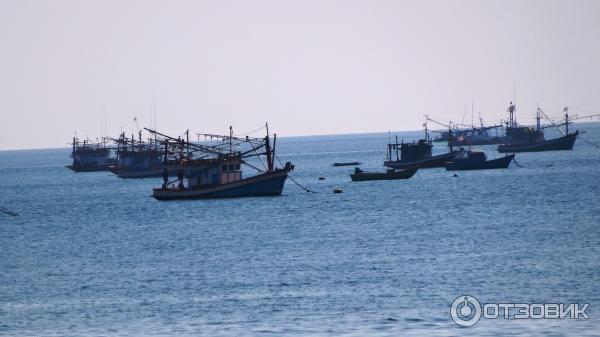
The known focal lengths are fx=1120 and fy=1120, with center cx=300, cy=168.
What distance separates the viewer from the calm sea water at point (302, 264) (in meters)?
44.2

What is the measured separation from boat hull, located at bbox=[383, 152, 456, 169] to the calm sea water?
47754mm

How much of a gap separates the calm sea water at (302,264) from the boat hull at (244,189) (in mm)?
1077

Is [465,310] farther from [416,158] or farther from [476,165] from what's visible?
[416,158]

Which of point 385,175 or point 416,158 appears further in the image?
point 416,158

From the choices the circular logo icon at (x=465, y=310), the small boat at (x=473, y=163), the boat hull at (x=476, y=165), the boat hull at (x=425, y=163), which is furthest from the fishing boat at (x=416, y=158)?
the circular logo icon at (x=465, y=310)

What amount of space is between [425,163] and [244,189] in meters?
62.2

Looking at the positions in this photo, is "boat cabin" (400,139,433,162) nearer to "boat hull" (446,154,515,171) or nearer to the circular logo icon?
"boat hull" (446,154,515,171)

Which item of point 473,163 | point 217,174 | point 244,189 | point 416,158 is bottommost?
point 244,189

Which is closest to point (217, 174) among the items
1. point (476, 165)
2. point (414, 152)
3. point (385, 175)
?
point (385, 175)

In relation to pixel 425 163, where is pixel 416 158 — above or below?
above

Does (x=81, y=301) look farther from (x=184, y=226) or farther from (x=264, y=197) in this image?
(x=264, y=197)

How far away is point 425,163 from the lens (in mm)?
169375

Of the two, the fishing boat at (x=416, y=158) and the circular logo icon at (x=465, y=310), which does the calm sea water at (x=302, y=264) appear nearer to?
the circular logo icon at (x=465, y=310)

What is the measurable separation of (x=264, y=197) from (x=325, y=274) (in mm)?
60469
